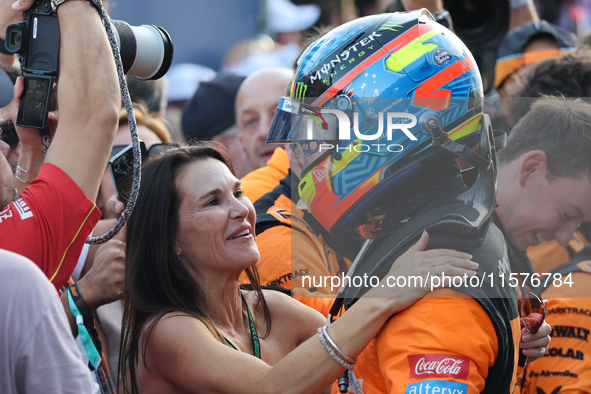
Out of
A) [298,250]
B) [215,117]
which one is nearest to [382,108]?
[298,250]

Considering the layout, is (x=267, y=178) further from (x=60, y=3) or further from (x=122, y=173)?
(x=60, y=3)

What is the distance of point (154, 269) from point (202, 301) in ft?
0.71

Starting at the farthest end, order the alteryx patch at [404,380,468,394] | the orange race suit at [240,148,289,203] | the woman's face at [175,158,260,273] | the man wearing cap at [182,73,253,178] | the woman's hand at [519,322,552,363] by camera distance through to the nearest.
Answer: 1. the man wearing cap at [182,73,253,178]
2. the orange race suit at [240,148,289,203]
3. the woman's face at [175,158,260,273]
4. the woman's hand at [519,322,552,363]
5. the alteryx patch at [404,380,468,394]

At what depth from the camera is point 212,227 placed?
2336 millimetres

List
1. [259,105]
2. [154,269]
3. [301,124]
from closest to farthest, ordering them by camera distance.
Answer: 1. [301,124]
2. [154,269]
3. [259,105]

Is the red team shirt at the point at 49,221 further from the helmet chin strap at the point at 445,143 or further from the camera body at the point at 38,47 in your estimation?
the helmet chin strap at the point at 445,143

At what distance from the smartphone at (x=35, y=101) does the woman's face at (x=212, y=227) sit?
28.7 inches

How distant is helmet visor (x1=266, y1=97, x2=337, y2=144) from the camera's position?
1798mm

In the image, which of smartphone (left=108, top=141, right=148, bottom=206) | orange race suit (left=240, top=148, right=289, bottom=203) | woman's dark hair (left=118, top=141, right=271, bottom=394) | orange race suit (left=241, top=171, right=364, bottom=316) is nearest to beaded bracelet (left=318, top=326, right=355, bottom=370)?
orange race suit (left=241, top=171, right=364, bottom=316)

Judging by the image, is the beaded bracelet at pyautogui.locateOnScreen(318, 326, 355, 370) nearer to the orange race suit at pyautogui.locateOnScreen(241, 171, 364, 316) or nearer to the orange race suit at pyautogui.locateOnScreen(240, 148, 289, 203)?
the orange race suit at pyautogui.locateOnScreen(241, 171, 364, 316)

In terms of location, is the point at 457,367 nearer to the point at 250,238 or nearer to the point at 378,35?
the point at 378,35

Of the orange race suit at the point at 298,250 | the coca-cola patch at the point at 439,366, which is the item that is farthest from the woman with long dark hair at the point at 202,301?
the coca-cola patch at the point at 439,366

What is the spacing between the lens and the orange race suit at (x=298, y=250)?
2.27m

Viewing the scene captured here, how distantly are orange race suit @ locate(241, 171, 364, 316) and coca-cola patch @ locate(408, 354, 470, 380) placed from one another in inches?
24.9
